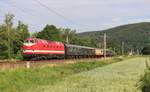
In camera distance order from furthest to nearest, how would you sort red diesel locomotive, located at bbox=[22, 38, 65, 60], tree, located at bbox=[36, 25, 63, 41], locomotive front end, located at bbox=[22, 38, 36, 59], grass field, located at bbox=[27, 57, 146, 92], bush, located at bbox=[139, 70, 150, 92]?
1. tree, located at bbox=[36, 25, 63, 41]
2. red diesel locomotive, located at bbox=[22, 38, 65, 60]
3. locomotive front end, located at bbox=[22, 38, 36, 59]
4. grass field, located at bbox=[27, 57, 146, 92]
5. bush, located at bbox=[139, 70, 150, 92]

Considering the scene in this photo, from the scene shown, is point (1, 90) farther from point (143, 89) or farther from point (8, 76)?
point (143, 89)

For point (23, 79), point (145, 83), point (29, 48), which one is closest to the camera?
point (145, 83)

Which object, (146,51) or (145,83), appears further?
(146,51)

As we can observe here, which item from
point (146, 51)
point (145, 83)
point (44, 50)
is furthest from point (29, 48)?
point (146, 51)

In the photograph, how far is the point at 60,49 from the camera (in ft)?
208

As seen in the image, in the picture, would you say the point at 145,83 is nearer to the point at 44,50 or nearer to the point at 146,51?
the point at 44,50

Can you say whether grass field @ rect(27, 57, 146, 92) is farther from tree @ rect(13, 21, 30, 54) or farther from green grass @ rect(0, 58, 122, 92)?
tree @ rect(13, 21, 30, 54)

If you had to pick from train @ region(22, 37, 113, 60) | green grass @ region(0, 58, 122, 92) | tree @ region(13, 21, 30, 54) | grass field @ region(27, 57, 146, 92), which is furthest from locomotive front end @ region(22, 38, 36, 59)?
tree @ region(13, 21, 30, 54)

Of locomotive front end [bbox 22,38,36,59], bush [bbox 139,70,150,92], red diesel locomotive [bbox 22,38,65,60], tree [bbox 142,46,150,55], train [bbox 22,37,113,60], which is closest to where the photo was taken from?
bush [bbox 139,70,150,92]

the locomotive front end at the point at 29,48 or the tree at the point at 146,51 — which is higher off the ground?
the locomotive front end at the point at 29,48

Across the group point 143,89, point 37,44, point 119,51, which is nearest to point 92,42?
point 119,51

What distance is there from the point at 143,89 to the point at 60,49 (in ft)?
161

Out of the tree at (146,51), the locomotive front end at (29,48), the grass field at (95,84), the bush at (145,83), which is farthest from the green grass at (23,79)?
the tree at (146,51)

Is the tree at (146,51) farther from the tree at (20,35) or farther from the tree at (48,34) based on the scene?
the tree at (20,35)
